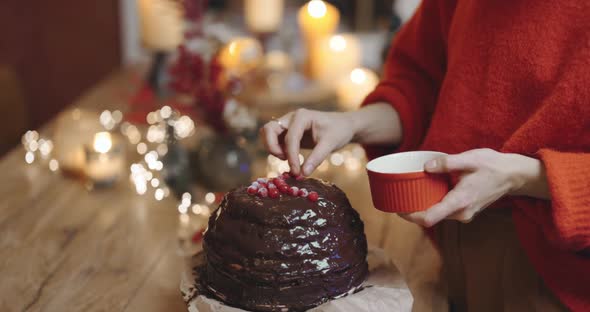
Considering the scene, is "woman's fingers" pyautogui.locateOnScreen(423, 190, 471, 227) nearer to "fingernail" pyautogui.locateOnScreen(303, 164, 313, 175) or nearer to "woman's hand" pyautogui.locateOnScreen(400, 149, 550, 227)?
"woman's hand" pyautogui.locateOnScreen(400, 149, 550, 227)

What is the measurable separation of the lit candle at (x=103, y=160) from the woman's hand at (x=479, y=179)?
3.52 ft

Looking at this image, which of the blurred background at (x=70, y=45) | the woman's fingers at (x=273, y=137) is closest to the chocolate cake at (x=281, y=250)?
the woman's fingers at (x=273, y=137)

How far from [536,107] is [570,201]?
0.17 metres

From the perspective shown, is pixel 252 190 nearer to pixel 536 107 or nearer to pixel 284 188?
pixel 284 188

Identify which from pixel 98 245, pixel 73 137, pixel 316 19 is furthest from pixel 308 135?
pixel 316 19

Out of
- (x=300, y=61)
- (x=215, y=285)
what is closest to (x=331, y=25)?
(x=300, y=61)

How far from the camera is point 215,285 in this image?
3.56ft

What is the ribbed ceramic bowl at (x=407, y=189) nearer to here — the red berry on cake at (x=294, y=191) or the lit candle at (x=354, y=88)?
the red berry on cake at (x=294, y=191)

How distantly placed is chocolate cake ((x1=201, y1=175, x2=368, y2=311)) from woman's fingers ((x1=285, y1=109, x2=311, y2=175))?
0.19 feet

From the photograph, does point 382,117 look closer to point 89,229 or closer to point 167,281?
point 167,281

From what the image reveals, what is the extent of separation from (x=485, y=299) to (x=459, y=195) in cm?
29

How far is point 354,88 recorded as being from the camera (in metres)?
2.30

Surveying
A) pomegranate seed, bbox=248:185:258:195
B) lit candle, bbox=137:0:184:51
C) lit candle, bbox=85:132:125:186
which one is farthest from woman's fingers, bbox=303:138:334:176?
lit candle, bbox=137:0:184:51

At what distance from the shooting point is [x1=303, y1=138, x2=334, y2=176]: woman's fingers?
46.5 inches
